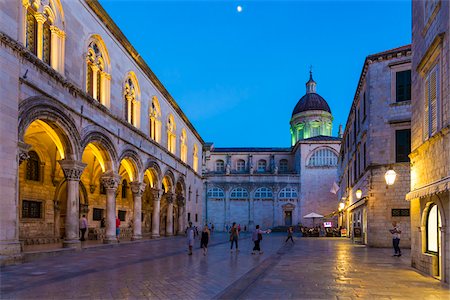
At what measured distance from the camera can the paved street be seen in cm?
1004

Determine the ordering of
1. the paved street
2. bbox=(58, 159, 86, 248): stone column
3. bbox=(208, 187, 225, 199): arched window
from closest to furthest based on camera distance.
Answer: the paved street
bbox=(58, 159, 86, 248): stone column
bbox=(208, 187, 225, 199): arched window

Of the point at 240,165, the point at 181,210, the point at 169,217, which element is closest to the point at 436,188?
the point at 169,217

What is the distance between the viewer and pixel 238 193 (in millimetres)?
72500

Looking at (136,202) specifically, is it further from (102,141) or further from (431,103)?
(431,103)

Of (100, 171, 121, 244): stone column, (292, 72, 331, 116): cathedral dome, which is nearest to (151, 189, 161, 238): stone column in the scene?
(100, 171, 121, 244): stone column

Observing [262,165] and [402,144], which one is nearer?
[402,144]

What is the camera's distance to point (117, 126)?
2625 cm

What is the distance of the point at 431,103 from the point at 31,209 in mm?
19440

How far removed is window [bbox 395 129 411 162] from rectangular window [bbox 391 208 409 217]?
8.90 ft

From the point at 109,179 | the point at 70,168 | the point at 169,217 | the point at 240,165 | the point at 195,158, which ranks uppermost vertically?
the point at 240,165

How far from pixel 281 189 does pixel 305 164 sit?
5.33m

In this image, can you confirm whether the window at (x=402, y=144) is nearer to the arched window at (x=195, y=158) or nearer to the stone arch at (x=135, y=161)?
the stone arch at (x=135, y=161)

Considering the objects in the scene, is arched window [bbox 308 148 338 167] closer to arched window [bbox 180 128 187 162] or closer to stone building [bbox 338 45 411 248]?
arched window [bbox 180 128 187 162]

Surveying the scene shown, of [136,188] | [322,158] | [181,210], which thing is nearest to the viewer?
[136,188]
